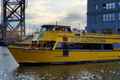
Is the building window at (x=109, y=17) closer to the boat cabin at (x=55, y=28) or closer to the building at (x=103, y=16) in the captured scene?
the building at (x=103, y=16)

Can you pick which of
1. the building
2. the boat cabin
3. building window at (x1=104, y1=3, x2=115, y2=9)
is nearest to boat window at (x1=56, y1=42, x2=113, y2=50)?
the boat cabin

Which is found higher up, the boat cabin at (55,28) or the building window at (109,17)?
the building window at (109,17)

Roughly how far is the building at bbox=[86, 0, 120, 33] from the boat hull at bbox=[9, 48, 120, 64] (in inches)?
2282

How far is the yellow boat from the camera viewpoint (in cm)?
5312

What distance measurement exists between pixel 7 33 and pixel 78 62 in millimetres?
118341

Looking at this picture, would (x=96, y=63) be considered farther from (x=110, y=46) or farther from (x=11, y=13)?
(x=11, y=13)

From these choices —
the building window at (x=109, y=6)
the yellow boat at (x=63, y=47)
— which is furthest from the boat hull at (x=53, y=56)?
the building window at (x=109, y=6)

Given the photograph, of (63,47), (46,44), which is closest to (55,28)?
(46,44)

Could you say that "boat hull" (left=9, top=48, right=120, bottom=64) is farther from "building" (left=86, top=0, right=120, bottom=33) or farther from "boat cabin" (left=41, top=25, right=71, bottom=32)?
"building" (left=86, top=0, right=120, bottom=33)

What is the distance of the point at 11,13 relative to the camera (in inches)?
6831

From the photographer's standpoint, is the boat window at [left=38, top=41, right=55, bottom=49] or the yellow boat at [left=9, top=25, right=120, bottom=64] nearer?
the yellow boat at [left=9, top=25, right=120, bottom=64]

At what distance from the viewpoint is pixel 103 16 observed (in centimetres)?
12400

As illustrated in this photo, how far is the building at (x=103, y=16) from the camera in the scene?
11842cm

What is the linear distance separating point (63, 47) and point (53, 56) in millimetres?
1995
